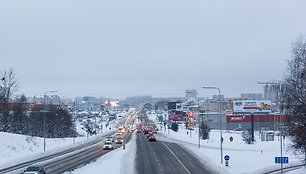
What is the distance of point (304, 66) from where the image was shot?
25688 mm

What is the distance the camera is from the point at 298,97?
25.6m

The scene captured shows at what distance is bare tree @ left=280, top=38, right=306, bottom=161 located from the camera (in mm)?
24359

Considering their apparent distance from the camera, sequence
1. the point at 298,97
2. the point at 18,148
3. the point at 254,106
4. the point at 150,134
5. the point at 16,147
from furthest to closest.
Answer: the point at 254,106 < the point at 150,134 < the point at 18,148 < the point at 16,147 < the point at 298,97

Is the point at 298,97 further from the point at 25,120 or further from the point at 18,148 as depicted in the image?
the point at 25,120

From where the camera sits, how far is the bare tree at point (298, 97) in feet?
79.9

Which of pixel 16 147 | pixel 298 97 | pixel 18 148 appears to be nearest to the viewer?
pixel 298 97

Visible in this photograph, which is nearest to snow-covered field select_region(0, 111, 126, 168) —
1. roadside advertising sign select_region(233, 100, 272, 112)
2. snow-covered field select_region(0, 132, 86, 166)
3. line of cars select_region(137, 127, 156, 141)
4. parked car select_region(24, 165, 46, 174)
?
snow-covered field select_region(0, 132, 86, 166)

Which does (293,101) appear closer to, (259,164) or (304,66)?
(304,66)

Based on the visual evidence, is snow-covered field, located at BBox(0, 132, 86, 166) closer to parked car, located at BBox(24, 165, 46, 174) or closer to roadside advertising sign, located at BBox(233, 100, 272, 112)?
parked car, located at BBox(24, 165, 46, 174)

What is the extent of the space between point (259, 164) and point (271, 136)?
3986cm

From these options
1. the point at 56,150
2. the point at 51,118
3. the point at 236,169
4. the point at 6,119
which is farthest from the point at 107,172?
the point at 51,118

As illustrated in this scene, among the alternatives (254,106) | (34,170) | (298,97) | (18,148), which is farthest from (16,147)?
(254,106)

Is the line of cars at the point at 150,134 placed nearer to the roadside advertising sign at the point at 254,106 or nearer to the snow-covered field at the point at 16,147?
the snow-covered field at the point at 16,147

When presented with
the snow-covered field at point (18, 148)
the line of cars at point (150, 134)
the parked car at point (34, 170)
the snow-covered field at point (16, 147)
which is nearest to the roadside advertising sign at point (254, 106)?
the line of cars at point (150, 134)
